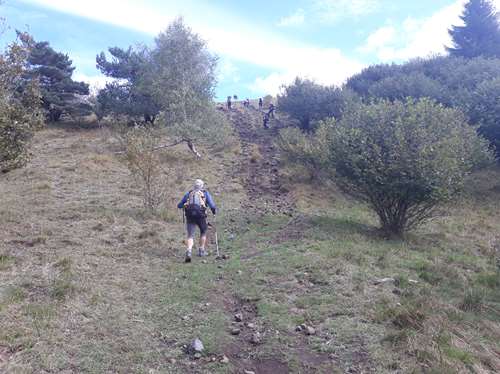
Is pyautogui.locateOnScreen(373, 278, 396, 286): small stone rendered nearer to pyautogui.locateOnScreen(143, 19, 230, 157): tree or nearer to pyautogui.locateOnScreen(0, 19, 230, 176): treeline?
pyautogui.locateOnScreen(0, 19, 230, 176): treeline

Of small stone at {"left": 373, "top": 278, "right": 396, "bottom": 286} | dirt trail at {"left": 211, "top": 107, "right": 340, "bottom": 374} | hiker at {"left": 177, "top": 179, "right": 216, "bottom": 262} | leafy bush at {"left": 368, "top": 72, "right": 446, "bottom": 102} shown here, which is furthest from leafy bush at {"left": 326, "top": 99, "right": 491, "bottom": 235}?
leafy bush at {"left": 368, "top": 72, "right": 446, "bottom": 102}

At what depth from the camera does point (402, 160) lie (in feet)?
40.8

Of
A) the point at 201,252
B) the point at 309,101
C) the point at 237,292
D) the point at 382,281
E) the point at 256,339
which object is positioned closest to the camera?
the point at 256,339

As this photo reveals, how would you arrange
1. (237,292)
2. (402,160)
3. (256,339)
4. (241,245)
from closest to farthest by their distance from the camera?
(256,339), (237,292), (241,245), (402,160)

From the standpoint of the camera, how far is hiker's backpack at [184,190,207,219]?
9.75 metres

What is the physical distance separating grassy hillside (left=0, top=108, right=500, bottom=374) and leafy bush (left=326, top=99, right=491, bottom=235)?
1.09 metres

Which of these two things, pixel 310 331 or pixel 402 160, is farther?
pixel 402 160

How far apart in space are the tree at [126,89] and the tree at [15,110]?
728 inches

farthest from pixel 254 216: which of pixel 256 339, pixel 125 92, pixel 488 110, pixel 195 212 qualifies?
pixel 125 92

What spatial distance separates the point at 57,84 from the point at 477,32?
41.3 metres

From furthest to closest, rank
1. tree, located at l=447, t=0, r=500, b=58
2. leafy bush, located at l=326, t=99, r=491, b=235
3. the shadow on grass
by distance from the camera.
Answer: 1. tree, located at l=447, t=0, r=500, b=58
2. the shadow on grass
3. leafy bush, located at l=326, t=99, r=491, b=235

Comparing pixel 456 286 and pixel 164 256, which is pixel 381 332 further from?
pixel 164 256

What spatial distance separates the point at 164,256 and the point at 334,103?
2829cm

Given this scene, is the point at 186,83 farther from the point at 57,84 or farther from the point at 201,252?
the point at 201,252
